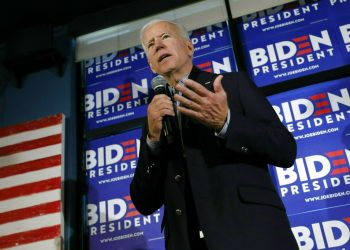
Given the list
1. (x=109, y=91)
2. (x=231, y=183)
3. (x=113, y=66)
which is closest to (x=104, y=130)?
(x=109, y=91)

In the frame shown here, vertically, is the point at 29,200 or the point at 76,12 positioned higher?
the point at 76,12

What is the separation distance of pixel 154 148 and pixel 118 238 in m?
1.56

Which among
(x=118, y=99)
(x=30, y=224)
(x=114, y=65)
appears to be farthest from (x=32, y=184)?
(x=114, y=65)

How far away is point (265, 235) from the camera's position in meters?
1.08

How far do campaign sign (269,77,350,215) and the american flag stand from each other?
1.46 metres

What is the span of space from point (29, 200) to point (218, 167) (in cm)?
202

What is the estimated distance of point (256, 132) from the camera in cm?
116

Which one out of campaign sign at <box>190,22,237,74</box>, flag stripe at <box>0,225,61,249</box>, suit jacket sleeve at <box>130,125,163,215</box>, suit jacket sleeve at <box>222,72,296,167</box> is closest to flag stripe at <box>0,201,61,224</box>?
flag stripe at <box>0,225,61,249</box>

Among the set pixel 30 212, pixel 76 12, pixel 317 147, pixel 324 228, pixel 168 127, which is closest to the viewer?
pixel 168 127

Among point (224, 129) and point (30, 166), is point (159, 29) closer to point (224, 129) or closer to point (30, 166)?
point (224, 129)

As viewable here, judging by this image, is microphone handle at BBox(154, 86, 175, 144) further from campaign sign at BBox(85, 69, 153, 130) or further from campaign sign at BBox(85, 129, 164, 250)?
campaign sign at BBox(85, 69, 153, 130)

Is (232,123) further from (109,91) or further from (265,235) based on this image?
(109,91)

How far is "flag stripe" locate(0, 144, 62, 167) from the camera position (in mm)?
2979

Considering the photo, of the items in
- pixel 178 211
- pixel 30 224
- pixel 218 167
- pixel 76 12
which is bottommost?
pixel 178 211
